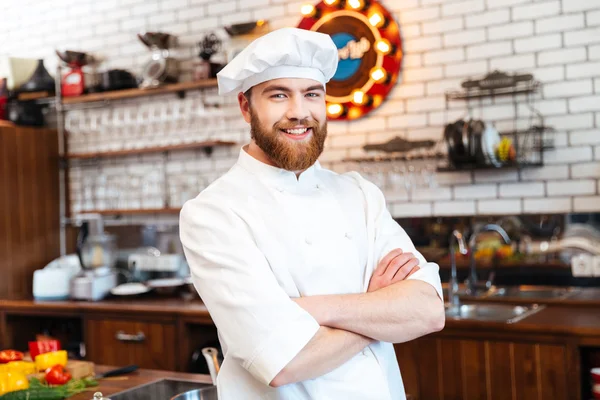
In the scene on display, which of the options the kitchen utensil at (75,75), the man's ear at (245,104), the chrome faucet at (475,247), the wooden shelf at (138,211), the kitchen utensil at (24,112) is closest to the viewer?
the man's ear at (245,104)

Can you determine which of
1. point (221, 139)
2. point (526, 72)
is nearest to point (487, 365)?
point (526, 72)

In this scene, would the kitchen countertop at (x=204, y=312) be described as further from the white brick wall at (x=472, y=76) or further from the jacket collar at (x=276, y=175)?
the jacket collar at (x=276, y=175)

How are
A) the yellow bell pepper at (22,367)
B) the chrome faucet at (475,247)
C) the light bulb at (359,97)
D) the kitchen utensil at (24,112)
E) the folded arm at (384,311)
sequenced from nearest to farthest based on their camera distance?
the folded arm at (384,311)
the yellow bell pepper at (22,367)
the chrome faucet at (475,247)
the light bulb at (359,97)
the kitchen utensil at (24,112)

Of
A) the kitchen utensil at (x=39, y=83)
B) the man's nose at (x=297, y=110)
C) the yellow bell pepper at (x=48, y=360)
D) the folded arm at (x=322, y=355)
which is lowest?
the yellow bell pepper at (x=48, y=360)

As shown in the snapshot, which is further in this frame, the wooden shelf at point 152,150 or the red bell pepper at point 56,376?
the wooden shelf at point 152,150

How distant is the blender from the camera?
5.07m

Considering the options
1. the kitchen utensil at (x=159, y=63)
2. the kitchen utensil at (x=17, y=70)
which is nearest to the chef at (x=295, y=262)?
the kitchen utensil at (x=159, y=63)

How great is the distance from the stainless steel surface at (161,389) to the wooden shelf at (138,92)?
2.89 metres

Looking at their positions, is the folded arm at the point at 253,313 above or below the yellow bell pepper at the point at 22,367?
above

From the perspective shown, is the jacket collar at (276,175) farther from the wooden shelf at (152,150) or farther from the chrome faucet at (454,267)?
the wooden shelf at (152,150)

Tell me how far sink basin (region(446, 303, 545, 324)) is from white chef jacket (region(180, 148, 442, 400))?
1.65 meters

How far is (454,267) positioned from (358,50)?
1.58 metres

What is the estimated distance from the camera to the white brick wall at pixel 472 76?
4.20 metres

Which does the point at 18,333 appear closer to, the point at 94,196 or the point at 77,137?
the point at 94,196
